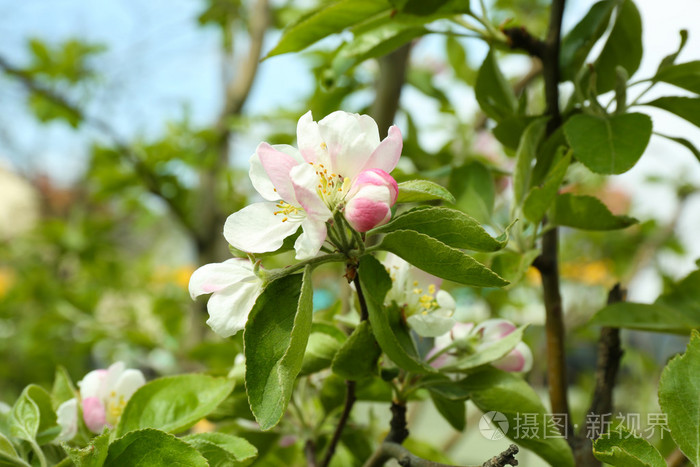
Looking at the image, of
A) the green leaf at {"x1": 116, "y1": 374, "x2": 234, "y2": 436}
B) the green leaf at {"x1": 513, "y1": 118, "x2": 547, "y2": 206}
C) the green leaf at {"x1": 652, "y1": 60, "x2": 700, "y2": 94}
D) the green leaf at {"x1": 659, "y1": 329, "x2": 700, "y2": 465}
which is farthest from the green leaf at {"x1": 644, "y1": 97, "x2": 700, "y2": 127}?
the green leaf at {"x1": 116, "y1": 374, "x2": 234, "y2": 436}

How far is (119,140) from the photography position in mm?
1573

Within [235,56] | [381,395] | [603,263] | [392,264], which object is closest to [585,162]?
[392,264]

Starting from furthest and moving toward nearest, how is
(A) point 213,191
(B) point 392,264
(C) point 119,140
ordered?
(A) point 213,191 < (C) point 119,140 < (B) point 392,264

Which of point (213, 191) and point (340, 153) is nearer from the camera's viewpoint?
point (340, 153)

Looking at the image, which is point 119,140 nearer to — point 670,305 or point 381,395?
point 381,395

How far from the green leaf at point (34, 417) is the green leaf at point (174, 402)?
6cm

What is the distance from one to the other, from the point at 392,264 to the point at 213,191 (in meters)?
1.34

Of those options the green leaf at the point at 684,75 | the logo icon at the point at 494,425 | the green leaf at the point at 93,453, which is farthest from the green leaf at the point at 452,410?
the green leaf at the point at 684,75

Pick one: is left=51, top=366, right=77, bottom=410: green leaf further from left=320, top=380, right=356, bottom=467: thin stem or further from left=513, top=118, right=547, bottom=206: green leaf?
Result: left=513, top=118, right=547, bottom=206: green leaf

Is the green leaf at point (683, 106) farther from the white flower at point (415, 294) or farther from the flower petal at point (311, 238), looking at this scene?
the flower petal at point (311, 238)

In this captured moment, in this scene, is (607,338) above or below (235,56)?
below

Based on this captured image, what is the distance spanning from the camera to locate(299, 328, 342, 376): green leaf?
0.54 meters

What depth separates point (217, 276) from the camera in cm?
41

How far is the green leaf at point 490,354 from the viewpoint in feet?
1.65
